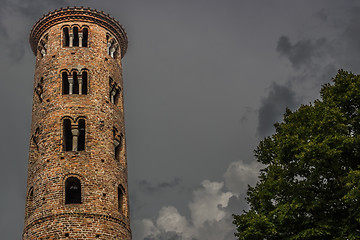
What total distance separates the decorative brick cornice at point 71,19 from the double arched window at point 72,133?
7739 millimetres

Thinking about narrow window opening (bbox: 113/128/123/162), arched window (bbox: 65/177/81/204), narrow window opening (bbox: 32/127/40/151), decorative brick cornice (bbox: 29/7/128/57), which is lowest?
arched window (bbox: 65/177/81/204)

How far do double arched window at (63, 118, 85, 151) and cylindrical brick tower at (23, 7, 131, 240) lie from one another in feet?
0.19

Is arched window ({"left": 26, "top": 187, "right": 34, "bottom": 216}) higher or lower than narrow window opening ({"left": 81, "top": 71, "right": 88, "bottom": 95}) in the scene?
lower

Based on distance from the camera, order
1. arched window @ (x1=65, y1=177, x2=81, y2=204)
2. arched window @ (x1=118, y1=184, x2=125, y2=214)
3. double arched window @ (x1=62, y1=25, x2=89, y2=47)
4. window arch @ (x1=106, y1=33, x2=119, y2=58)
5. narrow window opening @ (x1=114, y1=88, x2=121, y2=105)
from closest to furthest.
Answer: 1. arched window @ (x1=118, y1=184, x2=125, y2=214)
2. arched window @ (x1=65, y1=177, x2=81, y2=204)
3. narrow window opening @ (x1=114, y1=88, x2=121, y2=105)
4. double arched window @ (x1=62, y1=25, x2=89, y2=47)
5. window arch @ (x1=106, y1=33, x2=119, y2=58)

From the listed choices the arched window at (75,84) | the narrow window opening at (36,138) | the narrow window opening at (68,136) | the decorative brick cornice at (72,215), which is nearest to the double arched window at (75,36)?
the arched window at (75,84)

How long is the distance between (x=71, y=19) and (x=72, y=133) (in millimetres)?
8745

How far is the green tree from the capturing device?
17.9 m

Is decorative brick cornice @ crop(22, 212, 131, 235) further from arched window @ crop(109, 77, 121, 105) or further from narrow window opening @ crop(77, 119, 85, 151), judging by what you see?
arched window @ crop(109, 77, 121, 105)

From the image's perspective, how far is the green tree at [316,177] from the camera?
58.8 feet

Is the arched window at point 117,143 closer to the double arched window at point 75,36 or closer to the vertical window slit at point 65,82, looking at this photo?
the vertical window slit at point 65,82

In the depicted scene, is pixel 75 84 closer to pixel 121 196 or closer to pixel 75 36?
pixel 75 36

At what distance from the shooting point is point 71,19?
3259 centimetres

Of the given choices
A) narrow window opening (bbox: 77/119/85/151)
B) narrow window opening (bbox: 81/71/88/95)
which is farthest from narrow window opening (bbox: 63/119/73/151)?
narrow window opening (bbox: 81/71/88/95)

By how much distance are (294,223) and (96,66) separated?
17150mm
